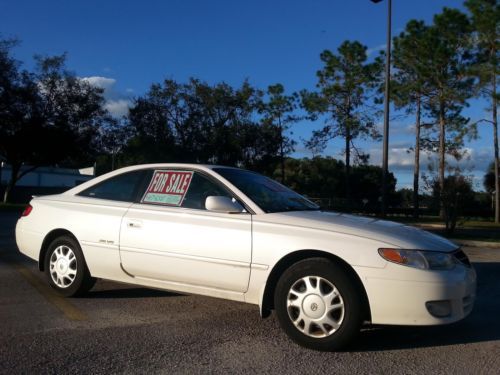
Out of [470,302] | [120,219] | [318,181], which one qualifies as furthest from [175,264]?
[318,181]

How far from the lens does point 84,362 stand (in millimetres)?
3768

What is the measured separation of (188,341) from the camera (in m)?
4.31

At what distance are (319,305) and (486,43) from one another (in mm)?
31031

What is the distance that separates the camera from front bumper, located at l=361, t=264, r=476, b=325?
13.0ft

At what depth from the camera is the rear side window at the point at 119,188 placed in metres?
5.49

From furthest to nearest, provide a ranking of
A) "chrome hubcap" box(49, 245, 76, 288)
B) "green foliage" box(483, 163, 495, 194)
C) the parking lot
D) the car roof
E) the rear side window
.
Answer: "green foliage" box(483, 163, 495, 194) → "chrome hubcap" box(49, 245, 76, 288) → the rear side window → the car roof → the parking lot

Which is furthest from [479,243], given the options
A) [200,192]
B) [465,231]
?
[200,192]

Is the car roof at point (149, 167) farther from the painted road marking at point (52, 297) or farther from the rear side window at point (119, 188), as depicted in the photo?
the painted road marking at point (52, 297)

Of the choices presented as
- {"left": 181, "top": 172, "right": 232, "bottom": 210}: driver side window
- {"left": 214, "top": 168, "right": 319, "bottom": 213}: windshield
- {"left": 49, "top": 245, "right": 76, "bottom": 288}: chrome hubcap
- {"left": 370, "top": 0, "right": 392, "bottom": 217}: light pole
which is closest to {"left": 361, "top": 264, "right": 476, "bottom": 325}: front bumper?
{"left": 214, "top": 168, "right": 319, "bottom": 213}: windshield

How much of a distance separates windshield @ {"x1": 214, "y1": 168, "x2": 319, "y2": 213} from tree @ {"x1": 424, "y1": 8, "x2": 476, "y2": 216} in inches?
1091

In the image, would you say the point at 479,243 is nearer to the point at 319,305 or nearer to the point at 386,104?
the point at 386,104

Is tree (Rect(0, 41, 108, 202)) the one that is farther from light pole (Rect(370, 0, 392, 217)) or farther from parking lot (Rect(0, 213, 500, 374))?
parking lot (Rect(0, 213, 500, 374))

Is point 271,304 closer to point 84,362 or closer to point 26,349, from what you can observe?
point 84,362

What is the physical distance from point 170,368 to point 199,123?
31.5 meters
